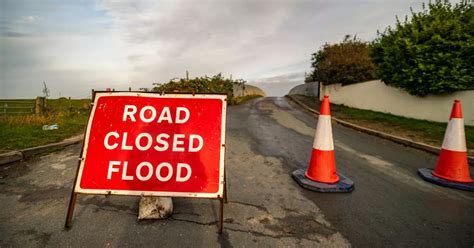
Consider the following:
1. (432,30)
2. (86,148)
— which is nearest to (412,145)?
(432,30)

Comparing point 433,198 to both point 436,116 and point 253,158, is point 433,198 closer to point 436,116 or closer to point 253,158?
point 253,158

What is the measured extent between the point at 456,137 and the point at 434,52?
24.0 ft

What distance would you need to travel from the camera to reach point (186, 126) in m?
2.64

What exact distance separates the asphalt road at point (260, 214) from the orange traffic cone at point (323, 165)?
0.20 m

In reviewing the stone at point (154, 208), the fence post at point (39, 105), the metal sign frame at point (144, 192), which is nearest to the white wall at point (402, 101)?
the metal sign frame at point (144, 192)

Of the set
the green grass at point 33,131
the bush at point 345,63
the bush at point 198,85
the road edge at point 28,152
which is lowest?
the road edge at point 28,152

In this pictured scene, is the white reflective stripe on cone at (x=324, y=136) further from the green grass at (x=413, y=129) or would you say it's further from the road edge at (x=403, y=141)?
the green grass at (x=413, y=129)

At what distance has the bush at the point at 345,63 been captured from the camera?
1617 cm

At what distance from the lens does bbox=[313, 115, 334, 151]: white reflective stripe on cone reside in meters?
3.71

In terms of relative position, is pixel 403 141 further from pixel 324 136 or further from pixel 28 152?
pixel 28 152

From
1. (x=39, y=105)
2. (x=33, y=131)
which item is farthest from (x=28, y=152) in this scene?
(x=39, y=105)

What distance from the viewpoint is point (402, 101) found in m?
11.1

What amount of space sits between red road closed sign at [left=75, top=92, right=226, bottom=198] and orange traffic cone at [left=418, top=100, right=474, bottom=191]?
3560 mm

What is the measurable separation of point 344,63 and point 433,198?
15.4 meters
